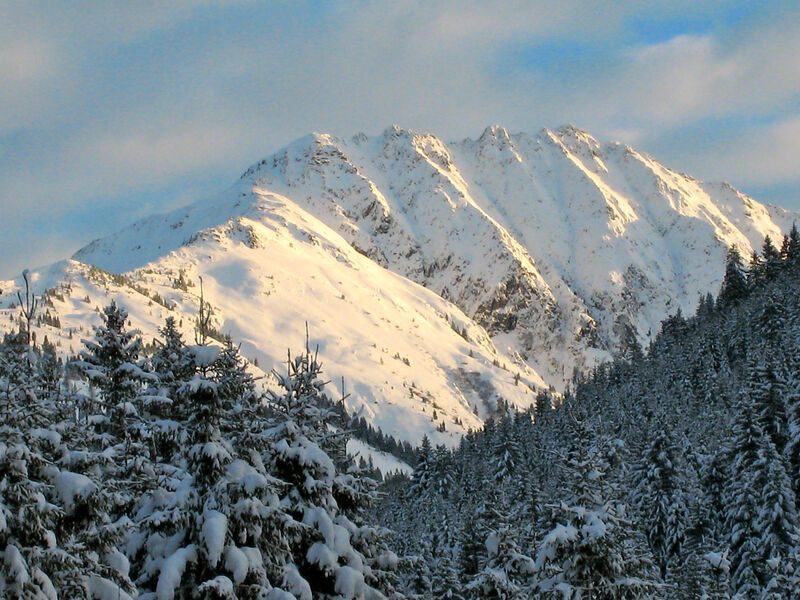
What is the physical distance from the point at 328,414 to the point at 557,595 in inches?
317

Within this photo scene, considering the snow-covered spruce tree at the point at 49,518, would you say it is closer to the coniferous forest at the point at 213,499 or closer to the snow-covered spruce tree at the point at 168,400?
the coniferous forest at the point at 213,499

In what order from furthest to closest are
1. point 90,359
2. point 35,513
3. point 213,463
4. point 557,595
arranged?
point 90,359 < point 557,595 < point 213,463 < point 35,513

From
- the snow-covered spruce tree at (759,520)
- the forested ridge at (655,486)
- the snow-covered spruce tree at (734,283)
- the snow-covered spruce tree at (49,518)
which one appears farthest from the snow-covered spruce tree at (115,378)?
the snow-covered spruce tree at (734,283)

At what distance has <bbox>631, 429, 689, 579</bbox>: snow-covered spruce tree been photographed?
54812mm

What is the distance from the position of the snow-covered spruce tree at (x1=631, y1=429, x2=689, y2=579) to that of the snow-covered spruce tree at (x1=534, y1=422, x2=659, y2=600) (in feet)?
107

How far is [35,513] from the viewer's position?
17391mm

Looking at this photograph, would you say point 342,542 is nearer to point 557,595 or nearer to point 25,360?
→ point 557,595

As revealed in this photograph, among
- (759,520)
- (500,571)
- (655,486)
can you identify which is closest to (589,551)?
(500,571)

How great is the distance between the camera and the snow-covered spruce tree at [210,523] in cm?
1742

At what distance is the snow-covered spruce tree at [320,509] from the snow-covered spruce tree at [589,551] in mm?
4551

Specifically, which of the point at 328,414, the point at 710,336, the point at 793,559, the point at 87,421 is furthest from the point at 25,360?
Result: the point at 710,336

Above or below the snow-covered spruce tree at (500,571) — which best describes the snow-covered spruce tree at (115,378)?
above

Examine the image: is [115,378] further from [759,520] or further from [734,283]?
[734,283]

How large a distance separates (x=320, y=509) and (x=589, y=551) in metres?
7.69
